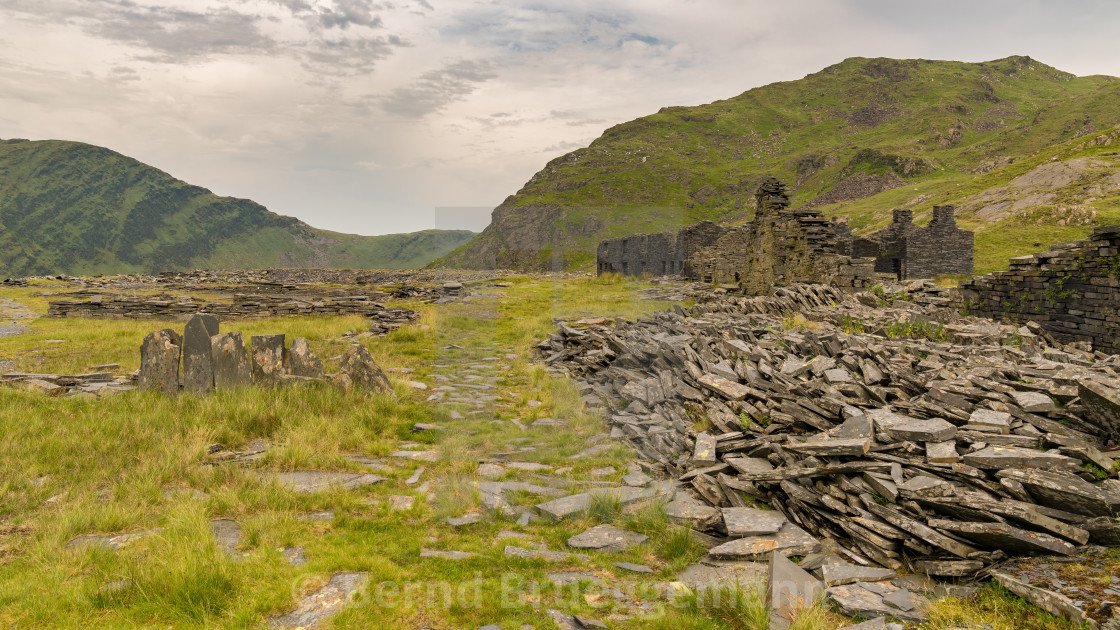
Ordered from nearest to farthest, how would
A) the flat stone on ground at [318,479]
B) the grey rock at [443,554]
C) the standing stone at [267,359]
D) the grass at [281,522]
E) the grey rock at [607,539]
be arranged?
the grass at [281,522], the grey rock at [443,554], the grey rock at [607,539], the flat stone on ground at [318,479], the standing stone at [267,359]

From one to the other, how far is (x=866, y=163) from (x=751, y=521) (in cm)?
11238

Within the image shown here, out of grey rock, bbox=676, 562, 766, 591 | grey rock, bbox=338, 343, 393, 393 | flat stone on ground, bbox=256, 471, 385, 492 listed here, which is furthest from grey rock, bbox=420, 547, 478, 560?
grey rock, bbox=338, 343, 393, 393

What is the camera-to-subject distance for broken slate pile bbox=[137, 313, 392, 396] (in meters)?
9.37

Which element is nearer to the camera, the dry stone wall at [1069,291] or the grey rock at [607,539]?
the grey rock at [607,539]

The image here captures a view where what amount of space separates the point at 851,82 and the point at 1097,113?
11534 cm

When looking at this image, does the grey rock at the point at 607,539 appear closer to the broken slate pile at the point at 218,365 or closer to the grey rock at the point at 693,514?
the grey rock at the point at 693,514

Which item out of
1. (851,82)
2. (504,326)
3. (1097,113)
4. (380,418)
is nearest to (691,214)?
(1097,113)

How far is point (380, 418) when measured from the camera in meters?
8.88

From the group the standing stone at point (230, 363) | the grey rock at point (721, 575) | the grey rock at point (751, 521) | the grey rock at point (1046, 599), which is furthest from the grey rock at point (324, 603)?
the standing stone at point (230, 363)

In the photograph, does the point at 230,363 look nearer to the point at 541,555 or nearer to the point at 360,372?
the point at 360,372

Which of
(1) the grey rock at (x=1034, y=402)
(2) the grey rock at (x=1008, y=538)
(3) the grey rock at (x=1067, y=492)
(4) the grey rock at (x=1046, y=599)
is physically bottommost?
(4) the grey rock at (x=1046, y=599)

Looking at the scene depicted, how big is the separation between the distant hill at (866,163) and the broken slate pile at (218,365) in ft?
20.6

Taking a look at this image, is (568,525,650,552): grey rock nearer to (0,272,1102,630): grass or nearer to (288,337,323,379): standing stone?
(0,272,1102,630): grass

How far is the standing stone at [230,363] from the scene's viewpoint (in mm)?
9461
